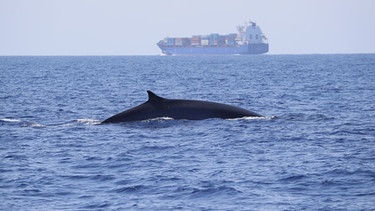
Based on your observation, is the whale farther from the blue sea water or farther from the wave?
the wave

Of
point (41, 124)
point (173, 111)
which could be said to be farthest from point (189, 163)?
point (41, 124)

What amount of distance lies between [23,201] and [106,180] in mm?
2408

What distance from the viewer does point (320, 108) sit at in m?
35.6

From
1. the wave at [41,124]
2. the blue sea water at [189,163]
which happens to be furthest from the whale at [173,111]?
the wave at [41,124]

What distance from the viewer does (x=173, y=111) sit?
25766 mm

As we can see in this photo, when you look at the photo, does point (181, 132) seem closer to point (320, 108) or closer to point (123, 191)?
point (123, 191)

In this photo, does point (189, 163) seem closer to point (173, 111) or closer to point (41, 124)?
point (173, 111)

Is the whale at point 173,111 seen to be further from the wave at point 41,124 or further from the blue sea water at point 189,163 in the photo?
the wave at point 41,124

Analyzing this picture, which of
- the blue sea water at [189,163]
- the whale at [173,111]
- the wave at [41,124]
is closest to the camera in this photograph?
the blue sea water at [189,163]

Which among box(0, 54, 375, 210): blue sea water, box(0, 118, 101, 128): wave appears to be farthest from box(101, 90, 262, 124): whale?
box(0, 118, 101, 128): wave

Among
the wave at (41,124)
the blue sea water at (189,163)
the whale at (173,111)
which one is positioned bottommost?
the wave at (41,124)

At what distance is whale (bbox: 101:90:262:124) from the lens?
25438 mm

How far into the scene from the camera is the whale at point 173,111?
83.5 feet

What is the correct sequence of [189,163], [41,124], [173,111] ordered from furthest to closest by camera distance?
1. [41,124]
2. [173,111]
3. [189,163]
